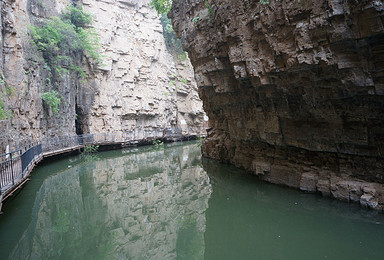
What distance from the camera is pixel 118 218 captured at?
6.32 metres

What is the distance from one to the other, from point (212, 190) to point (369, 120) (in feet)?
16.8

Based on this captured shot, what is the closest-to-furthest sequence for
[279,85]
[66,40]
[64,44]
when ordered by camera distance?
1. [279,85]
2. [64,44]
3. [66,40]

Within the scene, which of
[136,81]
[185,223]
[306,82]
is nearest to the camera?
[185,223]

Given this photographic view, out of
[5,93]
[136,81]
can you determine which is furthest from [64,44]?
[136,81]

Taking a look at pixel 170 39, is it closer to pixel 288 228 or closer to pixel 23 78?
pixel 23 78

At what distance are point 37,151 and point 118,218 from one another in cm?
897

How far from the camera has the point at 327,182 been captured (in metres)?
7.01

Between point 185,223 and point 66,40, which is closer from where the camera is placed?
point 185,223

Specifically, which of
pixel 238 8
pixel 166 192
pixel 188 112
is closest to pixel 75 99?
pixel 188 112

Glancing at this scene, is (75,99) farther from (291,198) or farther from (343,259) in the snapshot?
(343,259)

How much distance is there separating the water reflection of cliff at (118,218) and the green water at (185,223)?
0.07 ft

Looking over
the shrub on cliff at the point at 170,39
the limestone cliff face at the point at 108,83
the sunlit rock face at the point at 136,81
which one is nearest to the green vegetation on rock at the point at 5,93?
the limestone cliff face at the point at 108,83

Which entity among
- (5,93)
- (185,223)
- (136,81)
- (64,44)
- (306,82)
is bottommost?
(185,223)

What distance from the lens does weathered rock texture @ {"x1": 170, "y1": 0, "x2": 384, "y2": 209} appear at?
17.8 feet
